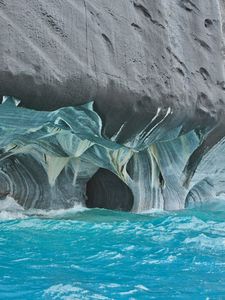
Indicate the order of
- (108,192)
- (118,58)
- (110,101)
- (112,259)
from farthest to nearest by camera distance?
(108,192) < (118,58) < (110,101) < (112,259)

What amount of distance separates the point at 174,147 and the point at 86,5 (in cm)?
270

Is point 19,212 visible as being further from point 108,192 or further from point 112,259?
point 112,259

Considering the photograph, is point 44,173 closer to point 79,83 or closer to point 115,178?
point 115,178

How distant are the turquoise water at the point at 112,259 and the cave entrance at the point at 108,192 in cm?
177

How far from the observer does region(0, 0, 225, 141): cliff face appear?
13.2 ft

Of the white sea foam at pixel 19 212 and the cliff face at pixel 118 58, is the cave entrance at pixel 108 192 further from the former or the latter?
the cliff face at pixel 118 58

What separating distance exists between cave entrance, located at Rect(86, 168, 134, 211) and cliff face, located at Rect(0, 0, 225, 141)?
4.75 feet

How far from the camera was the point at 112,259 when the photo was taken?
10.6 feet

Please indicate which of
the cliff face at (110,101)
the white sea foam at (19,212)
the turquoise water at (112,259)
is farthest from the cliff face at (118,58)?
the white sea foam at (19,212)

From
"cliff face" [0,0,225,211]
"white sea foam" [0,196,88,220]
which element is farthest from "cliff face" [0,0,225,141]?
"white sea foam" [0,196,88,220]

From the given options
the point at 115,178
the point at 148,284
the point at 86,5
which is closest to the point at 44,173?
the point at 115,178

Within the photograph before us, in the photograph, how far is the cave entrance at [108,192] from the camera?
6812 mm

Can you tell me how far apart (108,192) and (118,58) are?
2655 mm

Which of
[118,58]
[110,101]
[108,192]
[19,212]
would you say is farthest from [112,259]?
[108,192]
